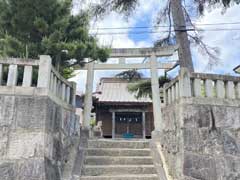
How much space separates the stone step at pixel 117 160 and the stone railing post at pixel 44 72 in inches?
68.7

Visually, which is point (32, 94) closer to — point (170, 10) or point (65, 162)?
point (65, 162)

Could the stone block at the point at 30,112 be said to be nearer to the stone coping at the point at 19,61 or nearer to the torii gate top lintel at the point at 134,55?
the stone coping at the point at 19,61

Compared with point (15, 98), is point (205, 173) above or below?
below

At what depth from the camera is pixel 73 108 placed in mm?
4996

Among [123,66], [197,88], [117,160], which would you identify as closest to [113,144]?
[117,160]

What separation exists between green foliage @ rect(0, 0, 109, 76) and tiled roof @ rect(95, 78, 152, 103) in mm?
5911

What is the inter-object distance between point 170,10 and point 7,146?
5545 millimetres

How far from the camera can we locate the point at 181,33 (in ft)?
20.9

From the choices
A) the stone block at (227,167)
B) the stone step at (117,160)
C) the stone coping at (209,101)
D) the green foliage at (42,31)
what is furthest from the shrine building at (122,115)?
the stone block at (227,167)

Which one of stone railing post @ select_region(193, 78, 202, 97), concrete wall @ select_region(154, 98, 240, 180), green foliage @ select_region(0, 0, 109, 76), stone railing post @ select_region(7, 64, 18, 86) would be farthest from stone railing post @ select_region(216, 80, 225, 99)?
stone railing post @ select_region(7, 64, 18, 86)

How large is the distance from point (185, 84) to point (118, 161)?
72.6 inches

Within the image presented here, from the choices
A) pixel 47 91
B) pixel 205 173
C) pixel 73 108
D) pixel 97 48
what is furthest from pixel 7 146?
pixel 205 173

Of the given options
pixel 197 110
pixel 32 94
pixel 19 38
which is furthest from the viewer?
pixel 19 38

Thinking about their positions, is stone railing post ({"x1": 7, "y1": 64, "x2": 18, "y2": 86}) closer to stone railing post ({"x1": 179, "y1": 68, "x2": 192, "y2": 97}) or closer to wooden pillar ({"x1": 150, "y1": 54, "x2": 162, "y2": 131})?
stone railing post ({"x1": 179, "y1": 68, "x2": 192, "y2": 97})
